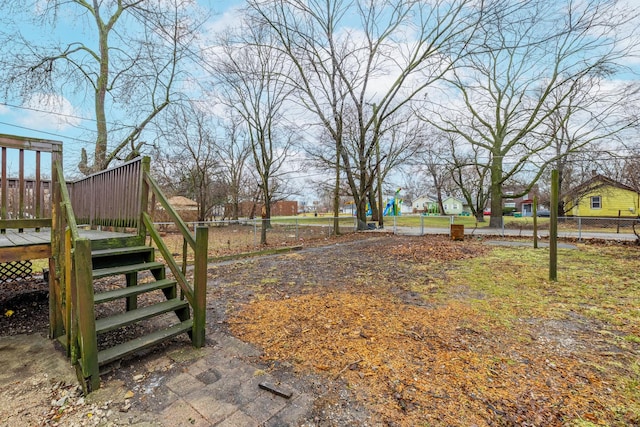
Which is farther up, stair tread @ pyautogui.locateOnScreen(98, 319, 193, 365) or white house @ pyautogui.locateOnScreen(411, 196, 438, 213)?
white house @ pyautogui.locateOnScreen(411, 196, 438, 213)

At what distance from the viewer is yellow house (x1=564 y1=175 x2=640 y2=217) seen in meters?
19.4

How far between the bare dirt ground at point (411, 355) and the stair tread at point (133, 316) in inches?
15.6

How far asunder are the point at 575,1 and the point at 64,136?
18.5 m

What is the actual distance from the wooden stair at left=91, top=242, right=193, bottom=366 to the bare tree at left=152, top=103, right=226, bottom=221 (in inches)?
418

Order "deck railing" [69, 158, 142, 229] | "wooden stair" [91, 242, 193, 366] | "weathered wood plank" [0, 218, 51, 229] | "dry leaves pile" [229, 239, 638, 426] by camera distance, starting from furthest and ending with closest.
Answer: "deck railing" [69, 158, 142, 229], "weathered wood plank" [0, 218, 51, 229], "wooden stair" [91, 242, 193, 366], "dry leaves pile" [229, 239, 638, 426]

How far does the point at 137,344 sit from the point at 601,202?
3225 cm

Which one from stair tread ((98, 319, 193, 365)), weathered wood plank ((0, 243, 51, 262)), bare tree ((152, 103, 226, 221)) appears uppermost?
bare tree ((152, 103, 226, 221))

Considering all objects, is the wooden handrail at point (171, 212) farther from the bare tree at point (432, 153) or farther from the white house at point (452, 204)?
the white house at point (452, 204)

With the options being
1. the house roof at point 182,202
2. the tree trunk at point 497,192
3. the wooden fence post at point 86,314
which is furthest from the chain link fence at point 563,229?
the house roof at point 182,202

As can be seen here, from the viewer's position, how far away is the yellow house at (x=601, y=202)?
1942 cm

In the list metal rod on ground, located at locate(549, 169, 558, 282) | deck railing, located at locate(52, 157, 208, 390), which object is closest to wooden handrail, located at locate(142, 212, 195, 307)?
deck railing, located at locate(52, 157, 208, 390)

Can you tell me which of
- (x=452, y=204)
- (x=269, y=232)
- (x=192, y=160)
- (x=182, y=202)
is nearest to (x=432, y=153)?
(x=269, y=232)

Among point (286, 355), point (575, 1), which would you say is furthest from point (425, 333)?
point (575, 1)

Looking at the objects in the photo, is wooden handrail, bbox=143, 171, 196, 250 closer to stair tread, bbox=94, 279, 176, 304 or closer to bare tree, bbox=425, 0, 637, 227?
stair tread, bbox=94, 279, 176, 304
